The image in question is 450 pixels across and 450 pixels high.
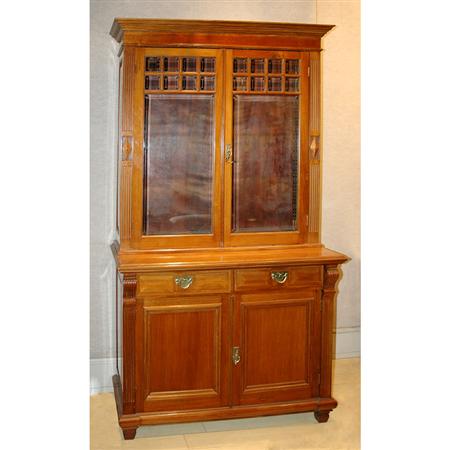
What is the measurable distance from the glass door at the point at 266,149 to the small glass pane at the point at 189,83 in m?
0.17

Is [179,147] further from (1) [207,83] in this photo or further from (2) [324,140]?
(2) [324,140]

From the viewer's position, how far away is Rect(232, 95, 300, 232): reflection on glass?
3.10 m

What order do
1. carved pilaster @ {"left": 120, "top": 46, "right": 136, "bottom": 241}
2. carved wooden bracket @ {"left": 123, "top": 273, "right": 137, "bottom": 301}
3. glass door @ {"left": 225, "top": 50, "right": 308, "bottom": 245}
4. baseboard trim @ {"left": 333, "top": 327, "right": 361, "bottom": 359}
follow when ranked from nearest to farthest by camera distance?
carved wooden bracket @ {"left": 123, "top": 273, "right": 137, "bottom": 301} < carved pilaster @ {"left": 120, "top": 46, "right": 136, "bottom": 241} < glass door @ {"left": 225, "top": 50, "right": 308, "bottom": 245} < baseboard trim @ {"left": 333, "top": 327, "right": 361, "bottom": 359}

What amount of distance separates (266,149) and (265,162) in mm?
66

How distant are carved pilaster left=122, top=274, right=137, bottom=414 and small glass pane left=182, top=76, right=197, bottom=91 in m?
0.96

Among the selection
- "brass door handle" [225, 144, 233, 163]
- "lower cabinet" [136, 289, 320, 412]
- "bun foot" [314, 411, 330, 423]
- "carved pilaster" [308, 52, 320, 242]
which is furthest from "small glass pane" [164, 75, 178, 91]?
"bun foot" [314, 411, 330, 423]

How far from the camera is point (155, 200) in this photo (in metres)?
3.03

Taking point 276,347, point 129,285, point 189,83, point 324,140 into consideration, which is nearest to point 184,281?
point 129,285

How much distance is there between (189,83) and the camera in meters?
3.02

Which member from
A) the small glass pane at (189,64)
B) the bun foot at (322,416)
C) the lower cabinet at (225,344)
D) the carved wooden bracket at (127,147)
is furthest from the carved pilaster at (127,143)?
the bun foot at (322,416)

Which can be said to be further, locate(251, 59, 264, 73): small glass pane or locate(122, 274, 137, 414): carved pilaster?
locate(251, 59, 264, 73): small glass pane

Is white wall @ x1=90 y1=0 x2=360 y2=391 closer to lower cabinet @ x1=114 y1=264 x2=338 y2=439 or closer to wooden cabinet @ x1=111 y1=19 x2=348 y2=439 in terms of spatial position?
wooden cabinet @ x1=111 y1=19 x2=348 y2=439

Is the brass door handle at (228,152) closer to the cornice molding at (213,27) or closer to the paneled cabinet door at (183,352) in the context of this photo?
the cornice molding at (213,27)
